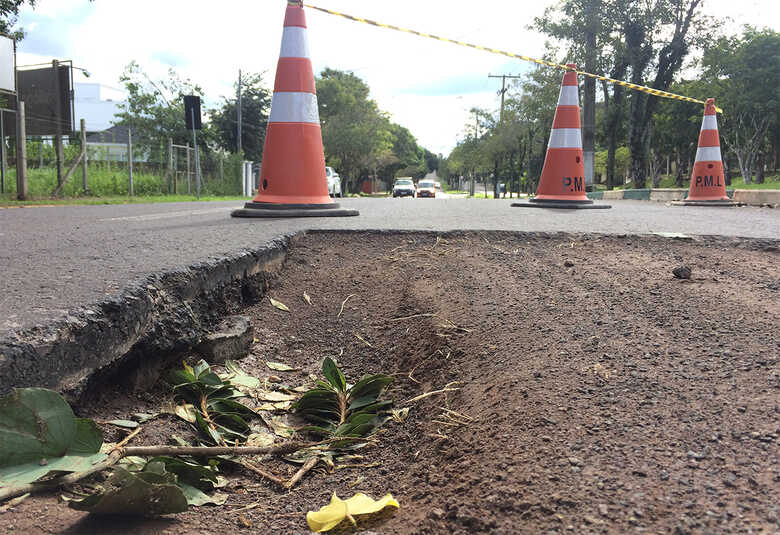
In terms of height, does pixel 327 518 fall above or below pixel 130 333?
below

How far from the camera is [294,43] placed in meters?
5.85

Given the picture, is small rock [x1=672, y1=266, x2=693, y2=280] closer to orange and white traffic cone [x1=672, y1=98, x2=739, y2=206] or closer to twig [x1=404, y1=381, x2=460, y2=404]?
twig [x1=404, y1=381, x2=460, y2=404]

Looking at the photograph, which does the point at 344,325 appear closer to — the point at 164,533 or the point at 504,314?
the point at 504,314

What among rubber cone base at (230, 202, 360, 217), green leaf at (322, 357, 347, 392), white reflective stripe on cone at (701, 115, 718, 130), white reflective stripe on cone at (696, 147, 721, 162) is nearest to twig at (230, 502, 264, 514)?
green leaf at (322, 357, 347, 392)

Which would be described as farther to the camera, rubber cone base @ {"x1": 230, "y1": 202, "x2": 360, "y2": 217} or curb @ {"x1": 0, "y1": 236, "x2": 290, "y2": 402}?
rubber cone base @ {"x1": 230, "y1": 202, "x2": 360, "y2": 217}

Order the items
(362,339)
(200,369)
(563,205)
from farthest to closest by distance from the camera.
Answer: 1. (563,205)
2. (362,339)
3. (200,369)

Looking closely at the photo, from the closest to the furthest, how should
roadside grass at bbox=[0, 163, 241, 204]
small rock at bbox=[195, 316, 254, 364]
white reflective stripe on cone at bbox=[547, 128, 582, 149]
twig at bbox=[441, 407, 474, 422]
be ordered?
twig at bbox=[441, 407, 474, 422], small rock at bbox=[195, 316, 254, 364], white reflective stripe on cone at bbox=[547, 128, 582, 149], roadside grass at bbox=[0, 163, 241, 204]

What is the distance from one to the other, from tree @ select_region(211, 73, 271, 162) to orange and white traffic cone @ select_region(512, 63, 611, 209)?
112 ft

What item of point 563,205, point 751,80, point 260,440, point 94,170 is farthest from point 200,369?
point 751,80

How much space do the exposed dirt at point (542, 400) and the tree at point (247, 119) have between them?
39.1 metres

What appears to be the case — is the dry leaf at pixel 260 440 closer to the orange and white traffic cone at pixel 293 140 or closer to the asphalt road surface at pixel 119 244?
the asphalt road surface at pixel 119 244

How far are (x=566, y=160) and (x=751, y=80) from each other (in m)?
28.8

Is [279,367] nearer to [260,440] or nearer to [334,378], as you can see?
[334,378]

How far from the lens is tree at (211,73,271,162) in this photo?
40000mm
